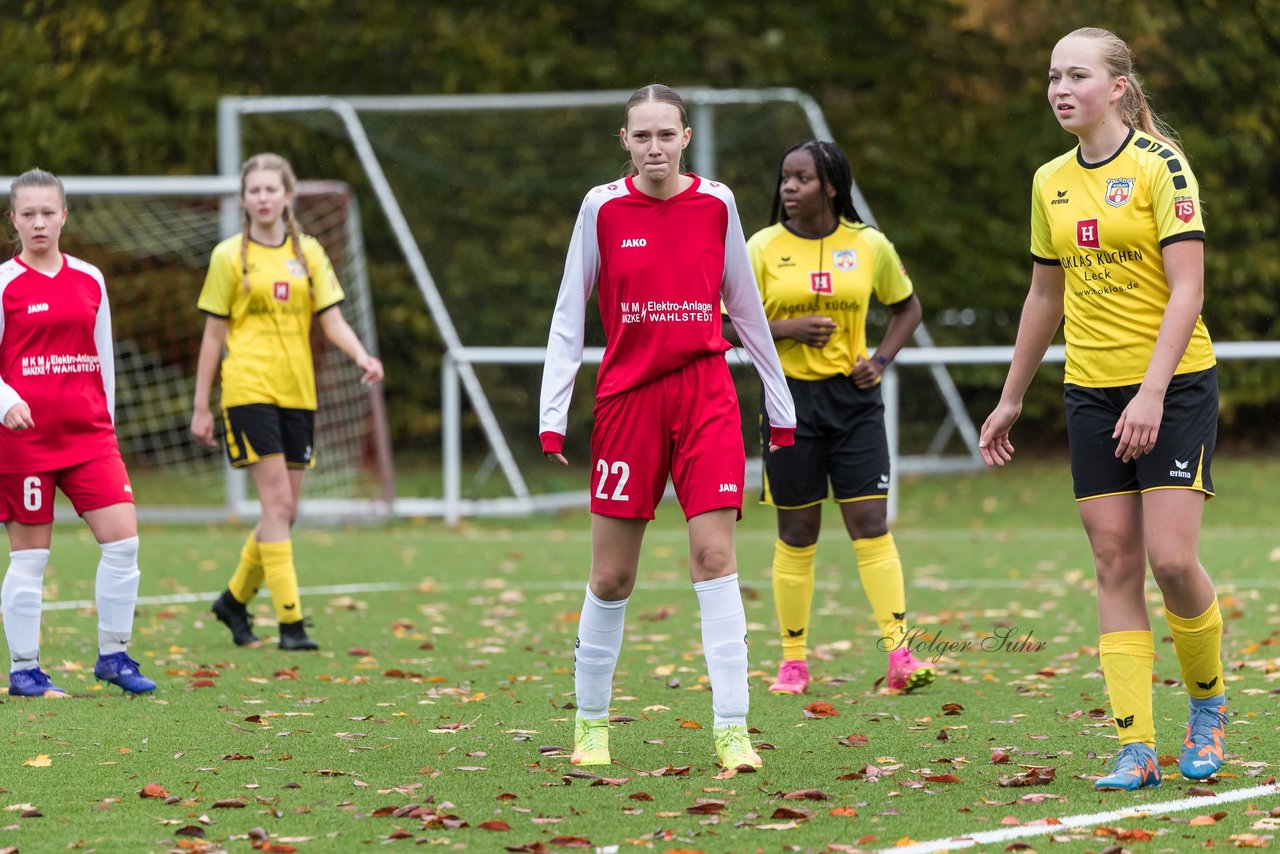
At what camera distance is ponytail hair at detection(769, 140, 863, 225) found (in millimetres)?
6980

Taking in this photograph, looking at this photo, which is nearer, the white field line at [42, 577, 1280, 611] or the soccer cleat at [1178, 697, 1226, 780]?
the soccer cleat at [1178, 697, 1226, 780]

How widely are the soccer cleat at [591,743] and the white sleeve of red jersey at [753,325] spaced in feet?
3.35

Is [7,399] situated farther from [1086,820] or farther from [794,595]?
[1086,820]

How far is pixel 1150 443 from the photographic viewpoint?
4.75m

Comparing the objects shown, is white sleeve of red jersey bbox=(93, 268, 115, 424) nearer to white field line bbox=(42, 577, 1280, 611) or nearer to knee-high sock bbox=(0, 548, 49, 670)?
knee-high sock bbox=(0, 548, 49, 670)

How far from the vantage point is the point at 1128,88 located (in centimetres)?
502

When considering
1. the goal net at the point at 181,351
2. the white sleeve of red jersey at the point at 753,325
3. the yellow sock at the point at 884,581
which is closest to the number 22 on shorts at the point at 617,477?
the white sleeve of red jersey at the point at 753,325

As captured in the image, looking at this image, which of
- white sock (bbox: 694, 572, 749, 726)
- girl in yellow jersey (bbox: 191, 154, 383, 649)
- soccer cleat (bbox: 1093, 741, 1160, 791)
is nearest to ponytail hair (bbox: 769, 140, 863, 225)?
white sock (bbox: 694, 572, 749, 726)

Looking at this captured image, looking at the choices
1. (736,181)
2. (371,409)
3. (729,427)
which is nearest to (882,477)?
(729,427)

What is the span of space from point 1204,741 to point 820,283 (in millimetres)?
2609

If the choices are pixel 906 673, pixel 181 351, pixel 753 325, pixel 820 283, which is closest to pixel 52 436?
pixel 753 325

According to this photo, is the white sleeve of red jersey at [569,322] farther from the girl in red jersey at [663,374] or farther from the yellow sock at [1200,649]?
the yellow sock at [1200,649]

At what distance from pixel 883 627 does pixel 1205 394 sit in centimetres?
238

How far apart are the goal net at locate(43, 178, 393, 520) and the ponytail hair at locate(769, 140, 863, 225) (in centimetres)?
777
